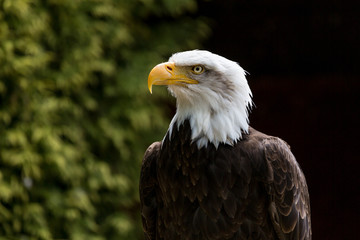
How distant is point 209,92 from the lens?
8.59ft

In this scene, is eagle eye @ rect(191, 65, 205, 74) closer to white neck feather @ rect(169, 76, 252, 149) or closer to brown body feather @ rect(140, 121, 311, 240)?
white neck feather @ rect(169, 76, 252, 149)

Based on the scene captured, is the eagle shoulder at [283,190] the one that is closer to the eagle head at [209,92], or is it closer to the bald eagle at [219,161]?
the bald eagle at [219,161]

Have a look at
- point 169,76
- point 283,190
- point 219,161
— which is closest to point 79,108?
point 169,76

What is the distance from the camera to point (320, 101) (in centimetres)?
508

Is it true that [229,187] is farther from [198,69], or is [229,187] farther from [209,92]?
[198,69]

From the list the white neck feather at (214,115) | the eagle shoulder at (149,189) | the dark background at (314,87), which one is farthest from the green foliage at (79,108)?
the white neck feather at (214,115)

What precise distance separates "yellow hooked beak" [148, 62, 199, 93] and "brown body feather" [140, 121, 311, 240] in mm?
199

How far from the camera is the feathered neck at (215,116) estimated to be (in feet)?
8.59

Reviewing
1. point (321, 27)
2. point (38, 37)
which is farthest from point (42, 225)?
point (321, 27)

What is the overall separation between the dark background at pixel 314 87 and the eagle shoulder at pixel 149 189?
2452mm

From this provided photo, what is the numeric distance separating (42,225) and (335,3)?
10.0 ft

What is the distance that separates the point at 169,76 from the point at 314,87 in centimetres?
273

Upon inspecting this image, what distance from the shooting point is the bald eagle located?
2.62 meters

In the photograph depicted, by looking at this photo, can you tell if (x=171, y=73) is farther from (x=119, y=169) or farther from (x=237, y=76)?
(x=119, y=169)
